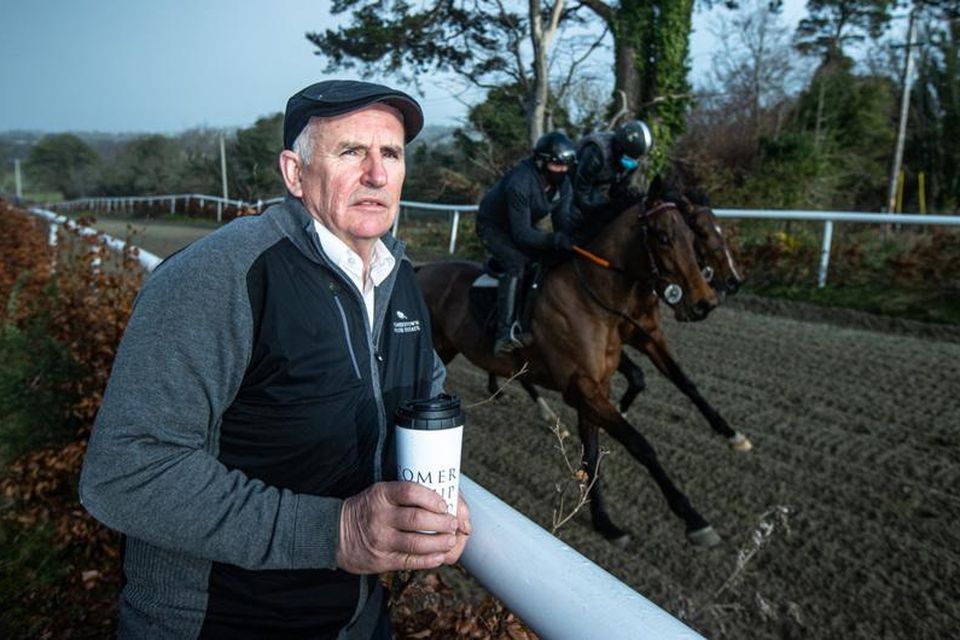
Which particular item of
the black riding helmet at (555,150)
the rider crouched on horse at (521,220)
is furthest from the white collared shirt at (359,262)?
the black riding helmet at (555,150)

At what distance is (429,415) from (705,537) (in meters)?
2.80

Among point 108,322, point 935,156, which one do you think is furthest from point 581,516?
point 935,156

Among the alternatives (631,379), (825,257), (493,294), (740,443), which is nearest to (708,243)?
(631,379)

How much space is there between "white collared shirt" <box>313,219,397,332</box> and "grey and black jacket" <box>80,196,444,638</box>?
29mm

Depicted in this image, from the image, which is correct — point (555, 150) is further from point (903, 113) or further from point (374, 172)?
point (903, 113)

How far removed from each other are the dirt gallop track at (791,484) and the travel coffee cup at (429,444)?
1.77 metres

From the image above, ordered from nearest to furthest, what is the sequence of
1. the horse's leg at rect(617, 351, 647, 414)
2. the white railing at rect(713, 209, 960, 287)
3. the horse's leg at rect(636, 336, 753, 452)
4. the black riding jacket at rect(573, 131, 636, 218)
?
the horse's leg at rect(636, 336, 753, 452) < the black riding jacket at rect(573, 131, 636, 218) < the horse's leg at rect(617, 351, 647, 414) < the white railing at rect(713, 209, 960, 287)

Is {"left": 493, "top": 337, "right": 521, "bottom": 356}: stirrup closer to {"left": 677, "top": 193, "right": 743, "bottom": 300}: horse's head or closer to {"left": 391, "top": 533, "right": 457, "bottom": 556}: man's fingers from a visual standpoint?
{"left": 677, "top": 193, "right": 743, "bottom": 300}: horse's head

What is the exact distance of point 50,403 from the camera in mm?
3387

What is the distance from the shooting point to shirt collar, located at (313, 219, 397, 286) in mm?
1309

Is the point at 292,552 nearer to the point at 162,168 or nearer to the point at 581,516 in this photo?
the point at 581,516

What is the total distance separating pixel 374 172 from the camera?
4.43 feet

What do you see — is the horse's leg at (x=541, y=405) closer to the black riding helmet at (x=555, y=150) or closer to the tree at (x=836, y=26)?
the black riding helmet at (x=555, y=150)

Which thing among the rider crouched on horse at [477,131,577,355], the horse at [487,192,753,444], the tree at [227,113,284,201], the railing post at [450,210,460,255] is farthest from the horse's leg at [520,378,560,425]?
the railing post at [450,210,460,255]
